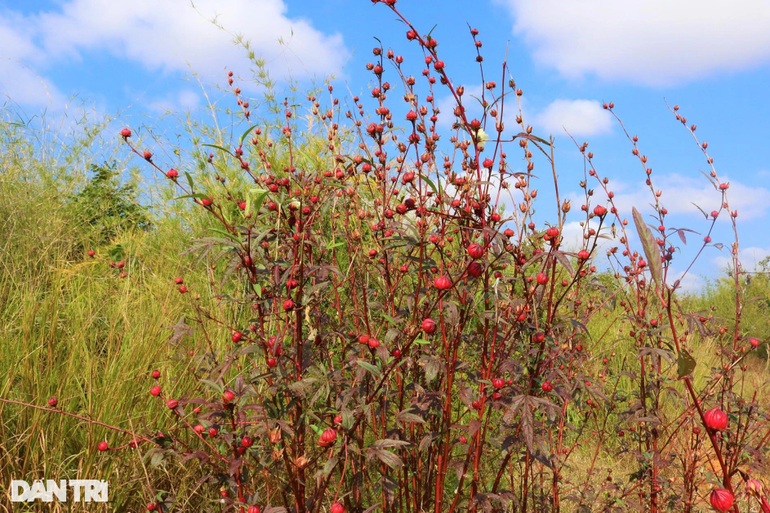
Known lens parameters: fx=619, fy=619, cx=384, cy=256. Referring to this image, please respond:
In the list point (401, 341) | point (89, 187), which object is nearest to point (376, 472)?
point (401, 341)

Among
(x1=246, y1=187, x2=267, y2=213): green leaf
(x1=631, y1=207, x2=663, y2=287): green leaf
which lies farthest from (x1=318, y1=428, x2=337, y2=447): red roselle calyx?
(x1=631, y1=207, x2=663, y2=287): green leaf

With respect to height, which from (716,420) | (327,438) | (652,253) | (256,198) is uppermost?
(256,198)

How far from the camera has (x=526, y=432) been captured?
1638 millimetres

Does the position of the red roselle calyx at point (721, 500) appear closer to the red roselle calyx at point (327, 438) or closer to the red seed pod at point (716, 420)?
the red seed pod at point (716, 420)

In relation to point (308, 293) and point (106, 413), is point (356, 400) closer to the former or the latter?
point (308, 293)

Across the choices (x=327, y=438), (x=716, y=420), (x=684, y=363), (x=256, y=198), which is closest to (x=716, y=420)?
(x=716, y=420)

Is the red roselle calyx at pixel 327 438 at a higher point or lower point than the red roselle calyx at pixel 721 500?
lower

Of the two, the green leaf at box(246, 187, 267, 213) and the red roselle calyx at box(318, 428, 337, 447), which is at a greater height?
the green leaf at box(246, 187, 267, 213)

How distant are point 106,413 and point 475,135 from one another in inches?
84.1

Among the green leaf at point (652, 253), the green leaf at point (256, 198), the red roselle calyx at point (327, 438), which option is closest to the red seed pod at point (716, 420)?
the green leaf at point (652, 253)

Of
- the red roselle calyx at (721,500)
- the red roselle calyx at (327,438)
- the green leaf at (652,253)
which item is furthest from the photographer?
the red roselle calyx at (327,438)

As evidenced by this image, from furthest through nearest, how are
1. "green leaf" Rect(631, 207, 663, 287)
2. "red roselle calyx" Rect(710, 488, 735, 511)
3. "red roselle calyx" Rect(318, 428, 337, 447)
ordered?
"red roselle calyx" Rect(318, 428, 337, 447) → "red roselle calyx" Rect(710, 488, 735, 511) → "green leaf" Rect(631, 207, 663, 287)

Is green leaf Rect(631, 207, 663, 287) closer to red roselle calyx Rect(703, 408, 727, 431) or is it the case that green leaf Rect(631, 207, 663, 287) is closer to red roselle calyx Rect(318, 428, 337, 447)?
red roselle calyx Rect(703, 408, 727, 431)

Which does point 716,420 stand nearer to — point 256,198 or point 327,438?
point 327,438
